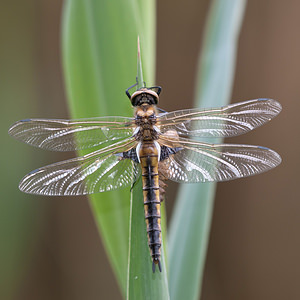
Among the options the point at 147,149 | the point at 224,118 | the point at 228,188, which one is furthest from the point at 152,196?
the point at 228,188

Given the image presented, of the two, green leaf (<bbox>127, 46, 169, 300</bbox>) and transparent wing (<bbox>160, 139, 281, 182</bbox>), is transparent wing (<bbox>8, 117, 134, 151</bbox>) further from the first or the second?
green leaf (<bbox>127, 46, 169, 300</bbox>)

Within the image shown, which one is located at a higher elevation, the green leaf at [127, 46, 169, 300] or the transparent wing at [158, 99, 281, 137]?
the transparent wing at [158, 99, 281, 137]

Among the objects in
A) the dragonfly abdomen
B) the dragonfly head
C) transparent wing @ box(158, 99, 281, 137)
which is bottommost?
the dragonfly abdomen

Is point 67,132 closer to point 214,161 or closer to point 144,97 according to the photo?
point 144,97

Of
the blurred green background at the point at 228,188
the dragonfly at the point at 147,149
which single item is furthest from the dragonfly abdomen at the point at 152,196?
the blurred green background at the point at 228,188

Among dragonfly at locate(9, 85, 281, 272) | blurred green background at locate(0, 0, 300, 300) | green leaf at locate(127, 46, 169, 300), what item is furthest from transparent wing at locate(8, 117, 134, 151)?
blurred green background at locate(0, 0, 300, 300)

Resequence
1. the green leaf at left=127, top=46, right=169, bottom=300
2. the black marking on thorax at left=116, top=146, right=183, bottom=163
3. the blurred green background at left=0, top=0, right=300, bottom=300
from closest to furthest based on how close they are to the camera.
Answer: the green leaf at left=127, top=46, right=169, bottom=300, the black marking on thorax at left=116, top=146, right=183, bottom=163, the blurred green background at left=0, top=0, right=300, bottom=300

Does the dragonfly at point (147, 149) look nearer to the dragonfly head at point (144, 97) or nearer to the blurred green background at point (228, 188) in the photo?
the dragonfly head at point (144, 97)
